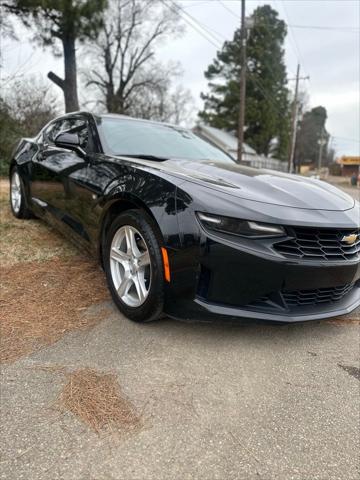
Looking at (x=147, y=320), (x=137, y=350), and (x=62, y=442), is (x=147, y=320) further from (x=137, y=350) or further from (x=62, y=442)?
(x=62, y=442)

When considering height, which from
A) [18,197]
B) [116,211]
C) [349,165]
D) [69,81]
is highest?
[69,81]

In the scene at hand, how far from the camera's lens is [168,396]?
6.20ft

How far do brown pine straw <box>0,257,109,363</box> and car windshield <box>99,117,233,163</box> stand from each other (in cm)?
115

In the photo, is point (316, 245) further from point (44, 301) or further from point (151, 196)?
point (44, 301)

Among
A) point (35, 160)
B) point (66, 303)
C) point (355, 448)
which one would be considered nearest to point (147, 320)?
point (66, 303)

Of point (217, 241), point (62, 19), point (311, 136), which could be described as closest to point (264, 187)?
point (217, 241)

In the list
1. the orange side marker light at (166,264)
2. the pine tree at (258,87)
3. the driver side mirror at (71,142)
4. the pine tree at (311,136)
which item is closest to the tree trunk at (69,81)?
the driver side mirror at (71,142)

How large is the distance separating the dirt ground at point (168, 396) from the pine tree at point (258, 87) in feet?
137

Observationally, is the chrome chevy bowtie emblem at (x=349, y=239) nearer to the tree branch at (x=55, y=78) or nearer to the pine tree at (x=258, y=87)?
the tree branch at (x=55, y=78)

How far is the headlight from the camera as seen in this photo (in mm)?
2111

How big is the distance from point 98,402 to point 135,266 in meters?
0.97

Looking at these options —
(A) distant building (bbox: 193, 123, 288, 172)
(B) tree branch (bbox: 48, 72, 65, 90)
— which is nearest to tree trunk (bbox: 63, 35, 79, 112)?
(B) tree branch (bbox: 48, 72, 65, 90)

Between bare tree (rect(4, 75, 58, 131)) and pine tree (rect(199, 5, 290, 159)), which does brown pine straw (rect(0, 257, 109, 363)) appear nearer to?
bare tree (rect(4, 75, 58, 131))

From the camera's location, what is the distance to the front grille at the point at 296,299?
86.3 inches
